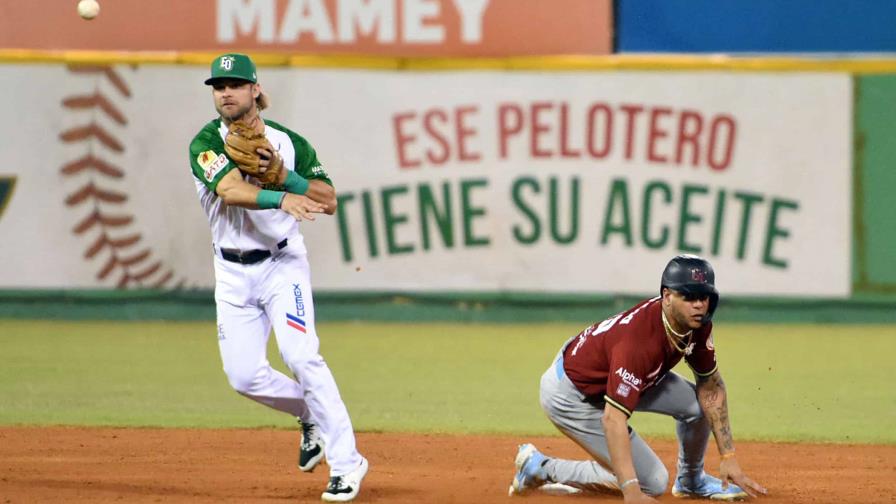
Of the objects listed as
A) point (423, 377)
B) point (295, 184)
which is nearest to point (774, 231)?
point (423, 377)

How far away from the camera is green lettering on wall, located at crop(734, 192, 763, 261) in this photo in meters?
14.1

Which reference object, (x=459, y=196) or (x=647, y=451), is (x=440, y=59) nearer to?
(x=459, y=196)

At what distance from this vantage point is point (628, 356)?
6.24 m

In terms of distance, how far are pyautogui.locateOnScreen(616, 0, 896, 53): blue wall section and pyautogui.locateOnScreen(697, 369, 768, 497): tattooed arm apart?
8788 millimetres

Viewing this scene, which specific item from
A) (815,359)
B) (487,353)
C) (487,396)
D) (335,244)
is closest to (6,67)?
(335,244)

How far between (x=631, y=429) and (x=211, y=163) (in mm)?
2230

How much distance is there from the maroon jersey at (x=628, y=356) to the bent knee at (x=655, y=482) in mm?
399

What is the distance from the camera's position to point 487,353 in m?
12.4

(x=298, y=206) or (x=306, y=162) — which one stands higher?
(x=306, y=162)

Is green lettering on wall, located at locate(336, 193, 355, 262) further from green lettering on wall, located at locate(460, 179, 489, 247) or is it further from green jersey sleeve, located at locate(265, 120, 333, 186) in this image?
green jersey sleeve, located at locate(265, 120, 333, 186)

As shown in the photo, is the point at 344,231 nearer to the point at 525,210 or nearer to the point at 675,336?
the point at 525,210

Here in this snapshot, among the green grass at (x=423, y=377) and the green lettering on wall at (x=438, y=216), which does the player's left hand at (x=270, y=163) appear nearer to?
the green grass at (x=423, y=377)

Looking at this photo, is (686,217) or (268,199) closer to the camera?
(268,199)

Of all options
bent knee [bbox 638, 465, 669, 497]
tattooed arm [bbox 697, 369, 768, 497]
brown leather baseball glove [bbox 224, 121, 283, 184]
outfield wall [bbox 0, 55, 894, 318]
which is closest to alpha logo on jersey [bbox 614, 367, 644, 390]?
tattooed arm [bbox 697, 369, 768, 497]
